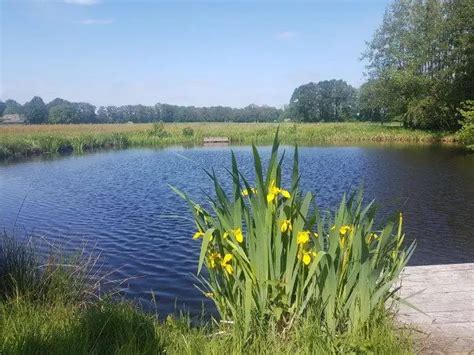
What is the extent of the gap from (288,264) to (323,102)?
117 metres

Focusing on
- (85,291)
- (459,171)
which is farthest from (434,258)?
(459,171)

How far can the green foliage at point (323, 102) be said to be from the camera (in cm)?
11525

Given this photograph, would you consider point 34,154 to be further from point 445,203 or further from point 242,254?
point 242,254

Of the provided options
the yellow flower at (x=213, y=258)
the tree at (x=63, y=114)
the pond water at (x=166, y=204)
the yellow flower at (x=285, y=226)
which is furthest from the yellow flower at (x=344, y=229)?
the tree at (x=63, y=114)

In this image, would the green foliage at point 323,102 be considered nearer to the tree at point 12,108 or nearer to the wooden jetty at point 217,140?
the tree at point 12,108

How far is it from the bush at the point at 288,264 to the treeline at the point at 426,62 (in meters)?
33.8

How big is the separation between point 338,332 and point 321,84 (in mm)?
118668

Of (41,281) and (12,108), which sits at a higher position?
(12,108)

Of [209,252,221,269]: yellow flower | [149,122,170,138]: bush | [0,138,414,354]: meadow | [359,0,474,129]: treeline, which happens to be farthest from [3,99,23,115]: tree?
[209,252,221,269]: yellow flower

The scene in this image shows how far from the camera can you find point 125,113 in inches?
5089

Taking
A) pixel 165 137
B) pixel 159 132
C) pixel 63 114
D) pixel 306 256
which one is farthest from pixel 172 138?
pixel 63 114

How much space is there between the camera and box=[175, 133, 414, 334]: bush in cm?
317

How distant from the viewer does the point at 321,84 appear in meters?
117

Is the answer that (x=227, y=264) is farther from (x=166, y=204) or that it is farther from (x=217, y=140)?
(x=217, y=140)
